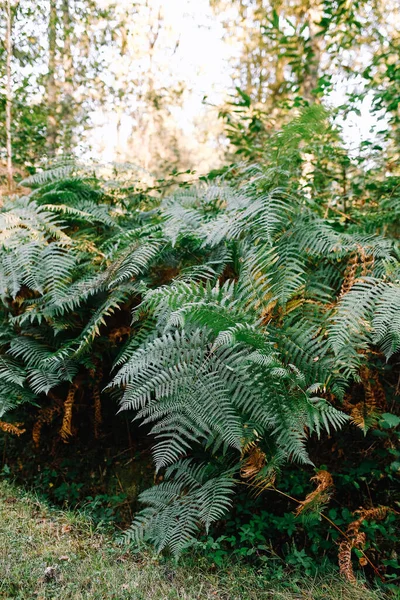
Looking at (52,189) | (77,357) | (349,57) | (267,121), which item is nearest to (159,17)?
(349,57)

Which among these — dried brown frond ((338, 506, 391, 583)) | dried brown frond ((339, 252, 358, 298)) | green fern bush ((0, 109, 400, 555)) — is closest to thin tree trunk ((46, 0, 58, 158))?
green fern bush ((0, 109, 400, 555))

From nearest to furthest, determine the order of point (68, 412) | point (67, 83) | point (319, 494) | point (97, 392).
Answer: point (319, 494) < point (68, 412) < point (97, 392) < point (67, 83)

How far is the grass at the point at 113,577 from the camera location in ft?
6.84

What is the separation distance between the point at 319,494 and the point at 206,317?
42.1 inches

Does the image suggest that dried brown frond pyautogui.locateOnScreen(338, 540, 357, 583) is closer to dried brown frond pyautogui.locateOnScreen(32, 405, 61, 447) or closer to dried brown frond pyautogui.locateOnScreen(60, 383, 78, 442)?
dried brown frond pyautogui.locateOnScreen(60, 383, 78, 442)

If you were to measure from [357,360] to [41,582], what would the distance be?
1878 mm

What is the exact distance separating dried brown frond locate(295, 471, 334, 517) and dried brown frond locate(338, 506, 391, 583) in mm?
182

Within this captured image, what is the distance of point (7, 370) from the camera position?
3.18 m

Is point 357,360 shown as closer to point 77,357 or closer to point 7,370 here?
point 77,357

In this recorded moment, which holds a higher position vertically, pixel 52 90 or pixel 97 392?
pixel 52 90

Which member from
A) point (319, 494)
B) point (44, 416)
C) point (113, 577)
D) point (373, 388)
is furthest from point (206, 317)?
point (44, 416)

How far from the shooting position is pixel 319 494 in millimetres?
2307

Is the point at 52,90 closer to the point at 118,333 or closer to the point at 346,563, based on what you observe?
the point at 118,333

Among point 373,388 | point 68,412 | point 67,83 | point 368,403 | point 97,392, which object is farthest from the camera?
point 67,83
